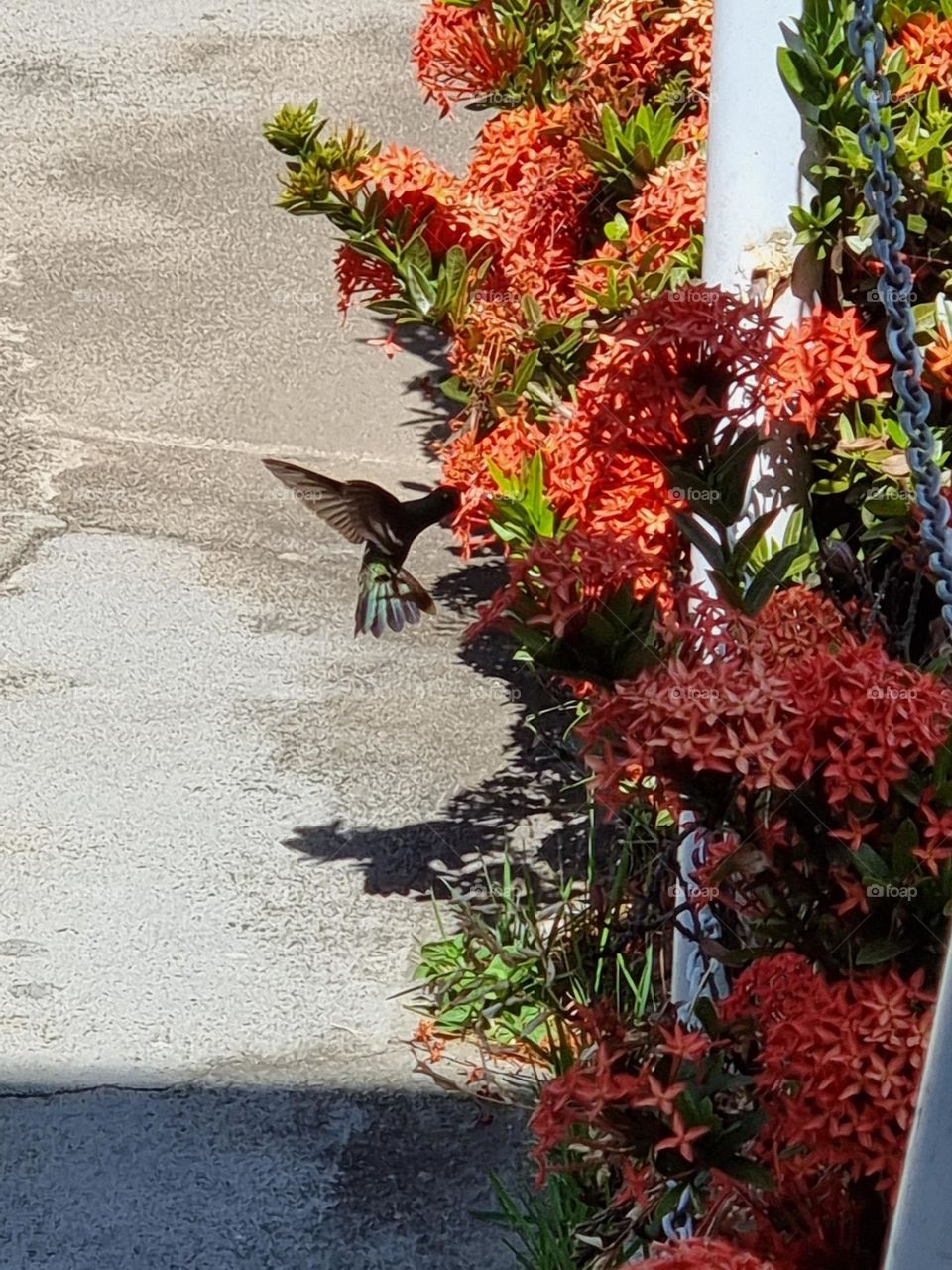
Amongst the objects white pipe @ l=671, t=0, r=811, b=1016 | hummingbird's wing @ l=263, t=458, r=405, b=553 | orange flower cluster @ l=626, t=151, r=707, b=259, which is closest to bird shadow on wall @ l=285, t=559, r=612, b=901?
hummingbird's wing @ l=263, t=458, r=405, b=553

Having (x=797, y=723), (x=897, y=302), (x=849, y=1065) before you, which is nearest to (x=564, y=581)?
(x=797, y=723)

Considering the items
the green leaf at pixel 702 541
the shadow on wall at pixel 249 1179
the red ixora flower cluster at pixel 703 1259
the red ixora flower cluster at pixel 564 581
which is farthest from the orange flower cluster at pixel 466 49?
the red ixora flower cluster at pixel 703 1259

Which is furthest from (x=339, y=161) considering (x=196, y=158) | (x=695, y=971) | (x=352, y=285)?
(x=196, y=158)

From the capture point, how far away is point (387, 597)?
129 inches

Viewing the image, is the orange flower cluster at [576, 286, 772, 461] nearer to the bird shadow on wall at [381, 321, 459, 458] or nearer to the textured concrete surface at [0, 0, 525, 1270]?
the textured concrete surface at [0, 0, 525, 1270]

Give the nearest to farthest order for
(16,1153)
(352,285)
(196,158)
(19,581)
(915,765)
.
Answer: (915,765) < (16,1153) < (352,285) < (19,581) < (196,158)

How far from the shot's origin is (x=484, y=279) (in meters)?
3.48

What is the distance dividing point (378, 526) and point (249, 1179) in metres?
1.22

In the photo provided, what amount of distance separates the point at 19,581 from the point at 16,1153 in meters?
1.89

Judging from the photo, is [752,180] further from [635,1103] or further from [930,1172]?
[930,1172]

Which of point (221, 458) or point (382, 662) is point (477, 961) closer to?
point (382, 662)

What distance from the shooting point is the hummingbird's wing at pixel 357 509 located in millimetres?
3078

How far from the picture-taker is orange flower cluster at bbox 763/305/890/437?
246 centimetres

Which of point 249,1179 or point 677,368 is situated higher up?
point 677,368
